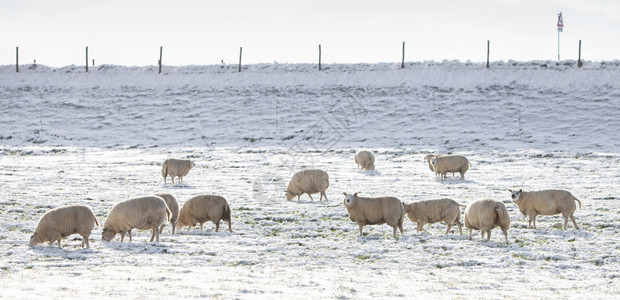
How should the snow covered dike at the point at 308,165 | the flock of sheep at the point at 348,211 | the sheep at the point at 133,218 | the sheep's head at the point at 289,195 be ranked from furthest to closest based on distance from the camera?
the sheep's head at the point at 289,195 → the sheep at the point at 133,218 → the flock of sheep at the point at 348,211 → the snow covered dike at the point at 308,165

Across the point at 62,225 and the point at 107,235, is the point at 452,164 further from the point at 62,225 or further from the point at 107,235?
the point at 62,225

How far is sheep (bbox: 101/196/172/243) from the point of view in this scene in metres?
15.7

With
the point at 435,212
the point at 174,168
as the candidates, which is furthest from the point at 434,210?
the point at 174,168

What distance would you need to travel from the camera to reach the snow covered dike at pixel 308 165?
1222 cm

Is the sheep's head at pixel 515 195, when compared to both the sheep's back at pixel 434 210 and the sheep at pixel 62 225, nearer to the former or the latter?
the sheep's back at pixel 434 210

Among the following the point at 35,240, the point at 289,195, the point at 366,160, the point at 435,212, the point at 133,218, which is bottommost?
the point at 35,240

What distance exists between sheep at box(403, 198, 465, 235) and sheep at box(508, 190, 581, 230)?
2251 millimetres

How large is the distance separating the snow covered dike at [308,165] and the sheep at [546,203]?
40 centimetres

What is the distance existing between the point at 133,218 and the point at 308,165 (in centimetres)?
1778

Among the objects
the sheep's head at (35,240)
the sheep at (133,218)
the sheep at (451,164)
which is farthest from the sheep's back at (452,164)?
the sheep's head at (35,240)

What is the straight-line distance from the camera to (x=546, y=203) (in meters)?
18.0

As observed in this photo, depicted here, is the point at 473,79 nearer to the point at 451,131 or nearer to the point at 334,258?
the point at 451,131

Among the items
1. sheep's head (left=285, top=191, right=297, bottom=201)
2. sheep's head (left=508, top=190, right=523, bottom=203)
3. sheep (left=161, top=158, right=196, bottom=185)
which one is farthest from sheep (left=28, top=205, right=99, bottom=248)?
sheep (left=161, top=158, right=196, bottom=185)

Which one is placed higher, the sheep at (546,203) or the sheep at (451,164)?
the sheep at (451,164)
